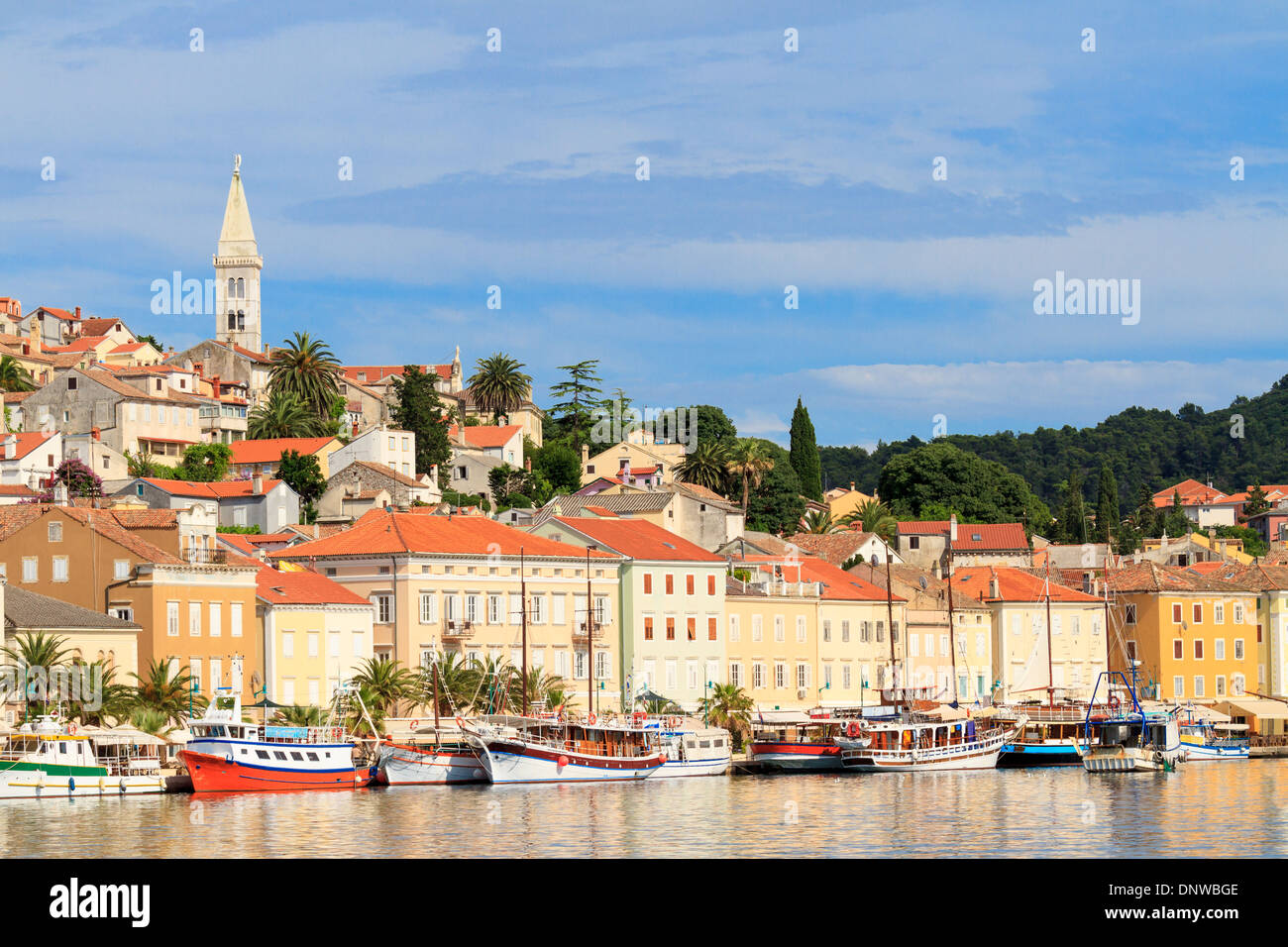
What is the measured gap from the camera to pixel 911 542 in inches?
6245

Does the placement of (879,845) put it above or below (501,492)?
below

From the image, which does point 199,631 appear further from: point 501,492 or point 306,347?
point 306,347

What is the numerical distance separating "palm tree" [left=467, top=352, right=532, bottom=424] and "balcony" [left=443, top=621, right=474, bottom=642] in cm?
9670

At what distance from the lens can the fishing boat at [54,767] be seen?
65.1 metres

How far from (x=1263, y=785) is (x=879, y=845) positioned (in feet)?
119

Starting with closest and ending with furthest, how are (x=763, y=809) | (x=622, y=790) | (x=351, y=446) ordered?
1. (x=763, y=809)
2. (x=622, y=790)
3. (x=351, y=446)

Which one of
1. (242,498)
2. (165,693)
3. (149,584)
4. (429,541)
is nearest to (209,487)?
(242,498)

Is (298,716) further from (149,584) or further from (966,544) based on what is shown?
(966,544)

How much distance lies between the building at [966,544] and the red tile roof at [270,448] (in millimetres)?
48623

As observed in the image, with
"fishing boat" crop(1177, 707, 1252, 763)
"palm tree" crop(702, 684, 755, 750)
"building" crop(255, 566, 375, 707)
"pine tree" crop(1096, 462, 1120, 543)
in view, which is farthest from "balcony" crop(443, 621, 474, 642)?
"pine tree" crop(1096, 462, 1120, 543)

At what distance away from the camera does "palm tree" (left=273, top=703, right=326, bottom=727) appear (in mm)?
77375

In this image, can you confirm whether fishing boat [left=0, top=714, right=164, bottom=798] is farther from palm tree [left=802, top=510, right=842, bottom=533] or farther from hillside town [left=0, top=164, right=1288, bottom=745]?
palm tree [left=802, top=510, right=842, bottom=533]

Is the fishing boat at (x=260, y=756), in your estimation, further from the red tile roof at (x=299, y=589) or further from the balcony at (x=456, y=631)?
the balcony at (x=456, y=631)
